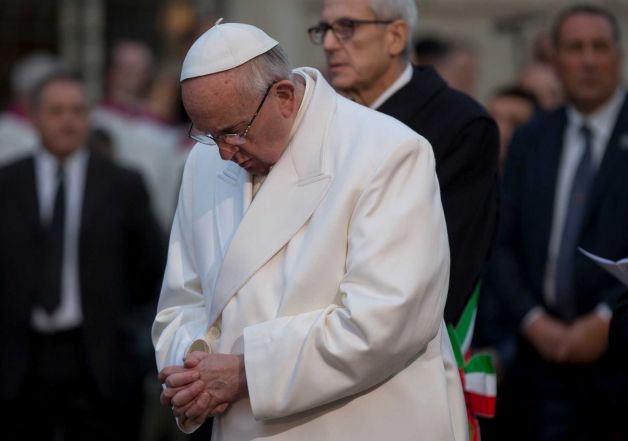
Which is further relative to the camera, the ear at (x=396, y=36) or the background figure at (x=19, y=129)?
the background figure at (x=19, y=129)

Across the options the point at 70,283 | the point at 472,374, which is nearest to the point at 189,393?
the point at 472,374

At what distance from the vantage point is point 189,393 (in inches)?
158

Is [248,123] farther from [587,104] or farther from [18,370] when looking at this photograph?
[18,370]

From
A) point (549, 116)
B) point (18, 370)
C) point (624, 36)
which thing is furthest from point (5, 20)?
point (549, 116)

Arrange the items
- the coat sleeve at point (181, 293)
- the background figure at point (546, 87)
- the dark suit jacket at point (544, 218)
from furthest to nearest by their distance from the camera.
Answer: the background figure at point (546, 87), the dark suit jacket at point (544, 218), the coat sleeve at point (181, 293)

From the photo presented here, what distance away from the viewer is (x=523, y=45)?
11.5m

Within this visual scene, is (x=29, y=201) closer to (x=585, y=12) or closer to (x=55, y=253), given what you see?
(x=55, y=253)

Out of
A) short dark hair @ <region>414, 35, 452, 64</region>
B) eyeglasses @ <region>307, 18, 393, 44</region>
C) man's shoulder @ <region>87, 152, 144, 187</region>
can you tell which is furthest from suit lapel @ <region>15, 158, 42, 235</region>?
eyeglasses @ <region>307, 18, 393, 44</region>

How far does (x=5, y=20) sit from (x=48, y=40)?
404mm

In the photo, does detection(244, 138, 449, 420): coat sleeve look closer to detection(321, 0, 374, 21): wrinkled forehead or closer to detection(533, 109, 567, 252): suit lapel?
detection(321, 0, 374, 21): wrinkled forehead

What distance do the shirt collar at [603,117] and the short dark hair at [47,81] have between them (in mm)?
2723

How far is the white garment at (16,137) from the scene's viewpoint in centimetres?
975

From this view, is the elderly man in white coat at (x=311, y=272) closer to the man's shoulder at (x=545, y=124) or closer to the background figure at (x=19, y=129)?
the man's shoulder at (x=545, y=124)

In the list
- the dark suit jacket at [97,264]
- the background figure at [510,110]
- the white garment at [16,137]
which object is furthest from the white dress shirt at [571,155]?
the white garment at [16,137]
